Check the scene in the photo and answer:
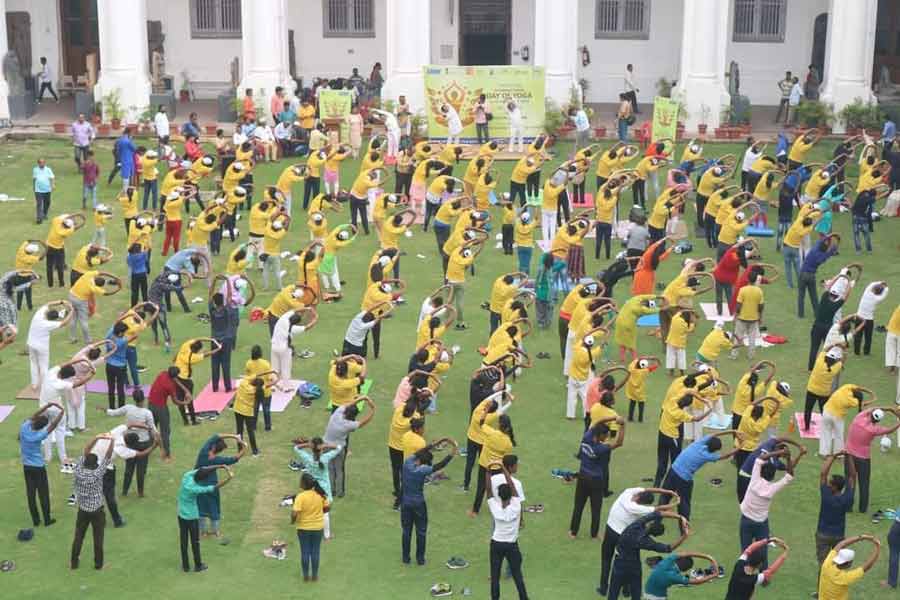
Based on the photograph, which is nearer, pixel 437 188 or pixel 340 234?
pixel 340 234

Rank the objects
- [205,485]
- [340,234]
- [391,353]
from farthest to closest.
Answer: [340,234] < [391,353] < [205,485]

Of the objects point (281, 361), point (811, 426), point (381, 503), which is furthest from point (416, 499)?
point (811, 426)

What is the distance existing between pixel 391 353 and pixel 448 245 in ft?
8.24

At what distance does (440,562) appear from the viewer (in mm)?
15812

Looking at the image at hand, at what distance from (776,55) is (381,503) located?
27611mm

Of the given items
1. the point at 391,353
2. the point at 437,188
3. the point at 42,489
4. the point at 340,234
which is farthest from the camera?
the point at 437,188

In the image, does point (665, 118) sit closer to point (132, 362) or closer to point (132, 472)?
point (132, 362)

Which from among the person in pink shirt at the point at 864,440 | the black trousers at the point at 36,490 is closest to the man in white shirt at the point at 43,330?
the black trousers at the point at 36,490

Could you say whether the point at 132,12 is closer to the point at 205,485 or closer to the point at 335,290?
the point at 335,290

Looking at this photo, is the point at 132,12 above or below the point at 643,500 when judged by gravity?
above

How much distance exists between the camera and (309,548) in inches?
595

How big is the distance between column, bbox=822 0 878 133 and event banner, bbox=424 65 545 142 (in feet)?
25.9

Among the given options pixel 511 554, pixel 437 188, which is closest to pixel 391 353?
pixel 437 188

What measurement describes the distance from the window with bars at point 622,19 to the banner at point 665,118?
9.01 metres
